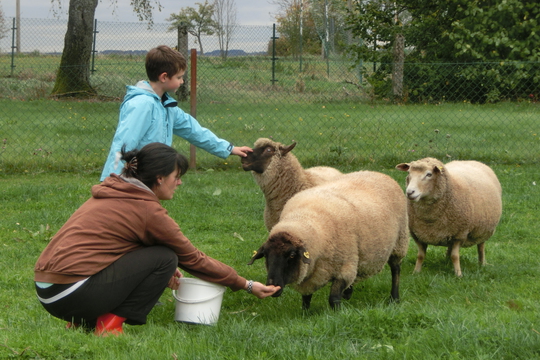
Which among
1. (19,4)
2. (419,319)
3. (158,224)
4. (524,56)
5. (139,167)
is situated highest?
(19,4)

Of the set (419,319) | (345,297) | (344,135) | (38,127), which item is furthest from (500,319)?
(38,127)

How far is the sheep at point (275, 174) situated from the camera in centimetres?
554

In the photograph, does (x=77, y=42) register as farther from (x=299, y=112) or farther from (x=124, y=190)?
(x=124, y=190)

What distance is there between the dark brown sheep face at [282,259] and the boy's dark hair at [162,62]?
1377mm

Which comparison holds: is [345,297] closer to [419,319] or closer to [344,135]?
[419,319]

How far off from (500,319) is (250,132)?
8251mm

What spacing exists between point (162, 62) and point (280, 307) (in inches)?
76.7

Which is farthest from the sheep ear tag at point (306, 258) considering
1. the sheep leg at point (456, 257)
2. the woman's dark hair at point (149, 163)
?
the sheep leg at point (456, 257)

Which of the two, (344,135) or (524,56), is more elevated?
(524,56)

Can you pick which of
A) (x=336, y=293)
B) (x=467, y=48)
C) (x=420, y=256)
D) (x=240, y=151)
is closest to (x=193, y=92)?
(x=240, y=151)

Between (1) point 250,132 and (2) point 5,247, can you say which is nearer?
(2) point 5,247

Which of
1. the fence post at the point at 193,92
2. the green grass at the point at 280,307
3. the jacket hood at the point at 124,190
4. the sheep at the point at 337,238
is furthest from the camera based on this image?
the fence post at the point at 193,92

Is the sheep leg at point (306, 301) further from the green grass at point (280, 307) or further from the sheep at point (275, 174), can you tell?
the sheep at point (275, 174)

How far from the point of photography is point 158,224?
3.24 metres
